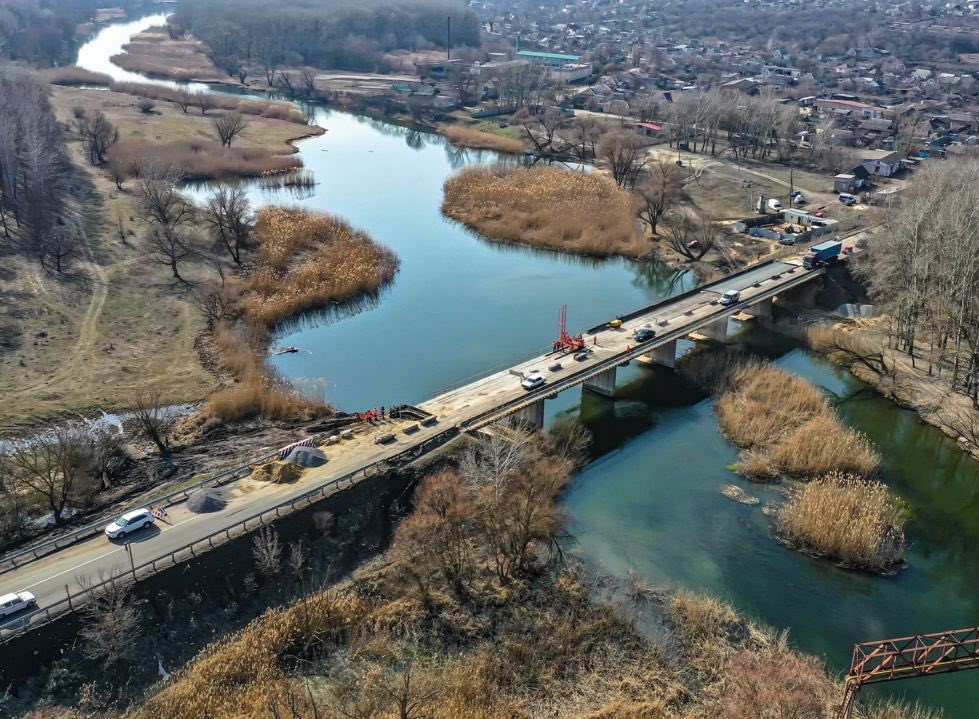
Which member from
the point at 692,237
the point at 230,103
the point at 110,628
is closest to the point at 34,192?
the point at 110,628

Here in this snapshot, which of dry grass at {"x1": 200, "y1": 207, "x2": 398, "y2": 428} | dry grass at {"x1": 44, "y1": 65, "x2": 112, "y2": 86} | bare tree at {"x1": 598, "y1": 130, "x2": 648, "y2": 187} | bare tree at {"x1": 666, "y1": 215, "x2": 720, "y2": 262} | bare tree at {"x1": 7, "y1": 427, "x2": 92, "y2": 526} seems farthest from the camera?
dry grass at {"x1": 44, "y1": 65, "x2": 112, "y2": 86}

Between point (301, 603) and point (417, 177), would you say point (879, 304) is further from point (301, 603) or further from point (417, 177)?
point (417, 177)

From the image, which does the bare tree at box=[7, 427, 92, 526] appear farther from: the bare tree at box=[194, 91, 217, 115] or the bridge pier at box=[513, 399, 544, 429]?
the bare tree at box=[194, 91, 217, 115]

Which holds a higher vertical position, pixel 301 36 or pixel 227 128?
pixel 301 36

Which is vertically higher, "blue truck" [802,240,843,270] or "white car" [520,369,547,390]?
"blue truck" [802,240,843,270]

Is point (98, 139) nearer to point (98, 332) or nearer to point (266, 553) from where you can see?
point (98, 332)

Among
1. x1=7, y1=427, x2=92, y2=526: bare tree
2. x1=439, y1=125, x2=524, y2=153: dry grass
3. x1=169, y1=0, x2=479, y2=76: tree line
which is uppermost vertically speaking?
x1=169, y1=0, x2=479, y2=76: tree line

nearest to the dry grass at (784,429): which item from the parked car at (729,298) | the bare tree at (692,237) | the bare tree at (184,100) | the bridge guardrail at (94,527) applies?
the parked car at (729,298)

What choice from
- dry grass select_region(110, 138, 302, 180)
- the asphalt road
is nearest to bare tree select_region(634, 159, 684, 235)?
the asphalt road
